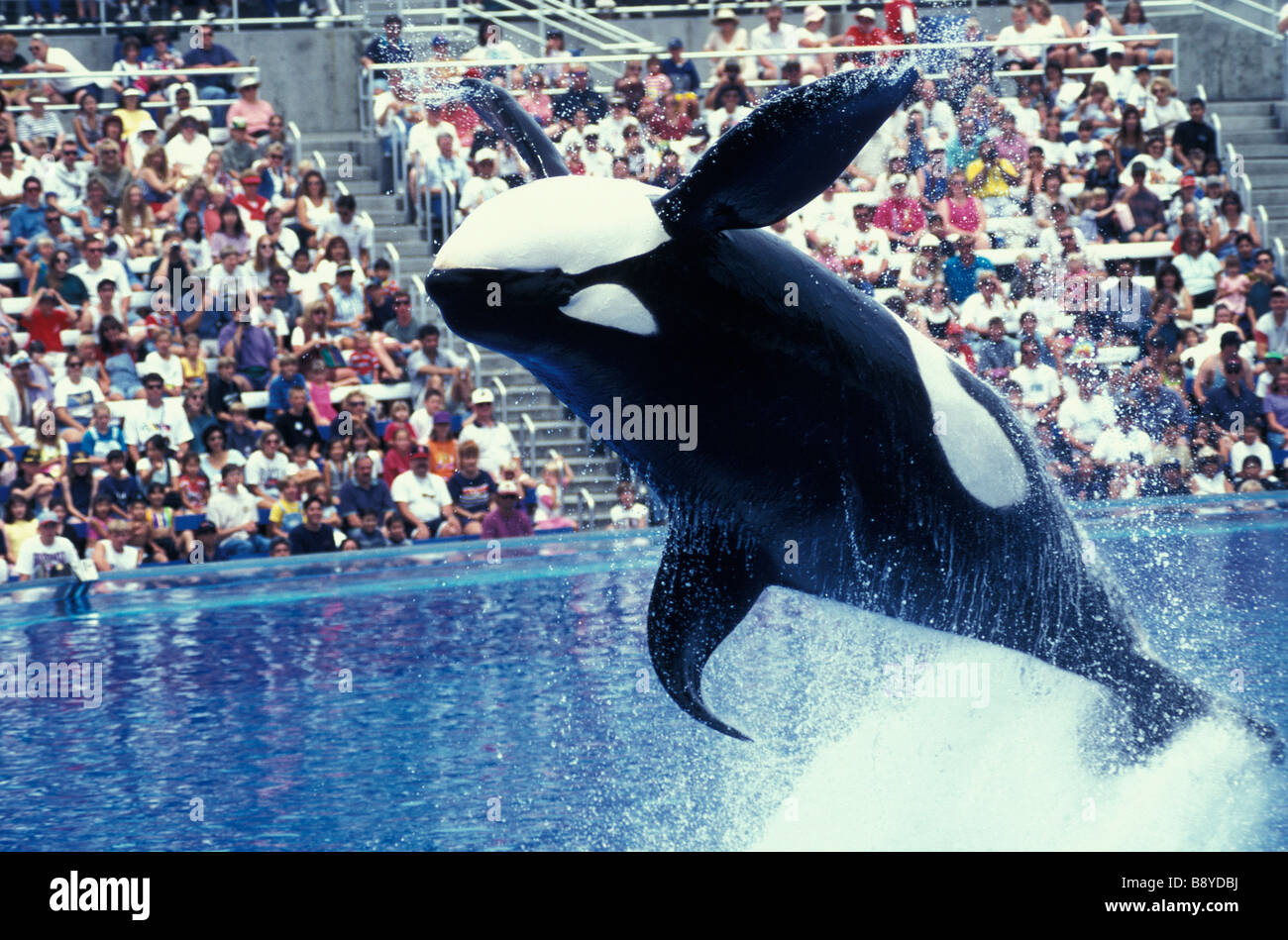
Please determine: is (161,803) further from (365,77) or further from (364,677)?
(365,77)

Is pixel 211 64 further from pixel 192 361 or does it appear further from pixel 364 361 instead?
pixel 364 361

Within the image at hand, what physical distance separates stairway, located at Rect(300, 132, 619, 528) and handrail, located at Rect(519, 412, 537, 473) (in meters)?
0.01

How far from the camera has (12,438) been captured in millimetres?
13938

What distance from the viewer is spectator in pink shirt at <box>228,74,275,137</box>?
18.1 meters

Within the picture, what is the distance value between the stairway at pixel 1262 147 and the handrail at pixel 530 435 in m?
8.97

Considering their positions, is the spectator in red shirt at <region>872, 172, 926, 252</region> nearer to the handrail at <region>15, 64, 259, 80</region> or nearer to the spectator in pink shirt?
the spectator in pink shirt

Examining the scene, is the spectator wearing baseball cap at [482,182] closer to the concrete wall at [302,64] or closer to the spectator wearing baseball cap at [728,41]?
the spectator wearing baseball cap at [728,41]

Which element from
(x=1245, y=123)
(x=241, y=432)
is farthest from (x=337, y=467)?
(x=1245, y=123)

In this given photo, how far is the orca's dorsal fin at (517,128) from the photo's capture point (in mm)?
5094

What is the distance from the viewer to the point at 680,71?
18625 mm

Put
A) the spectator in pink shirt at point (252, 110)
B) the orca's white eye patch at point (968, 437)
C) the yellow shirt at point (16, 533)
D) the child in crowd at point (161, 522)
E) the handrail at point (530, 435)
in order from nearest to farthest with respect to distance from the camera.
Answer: the orca's white eye patch at point (968, 437)
the yellow shirt at point (16, 533)
the child in crowd at point (161, 522)
the handrail at point (530, 435)
the spectator in pink shirt at point (252, 110)

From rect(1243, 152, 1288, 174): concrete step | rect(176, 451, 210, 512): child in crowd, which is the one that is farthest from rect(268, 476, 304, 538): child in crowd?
rect(1243, 152, 1288, 174): concrete step

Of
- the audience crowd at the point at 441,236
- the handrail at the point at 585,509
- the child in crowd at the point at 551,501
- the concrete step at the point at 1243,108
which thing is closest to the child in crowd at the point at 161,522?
the audience crowd at the point at 441,236

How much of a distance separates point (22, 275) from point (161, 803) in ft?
33.9
